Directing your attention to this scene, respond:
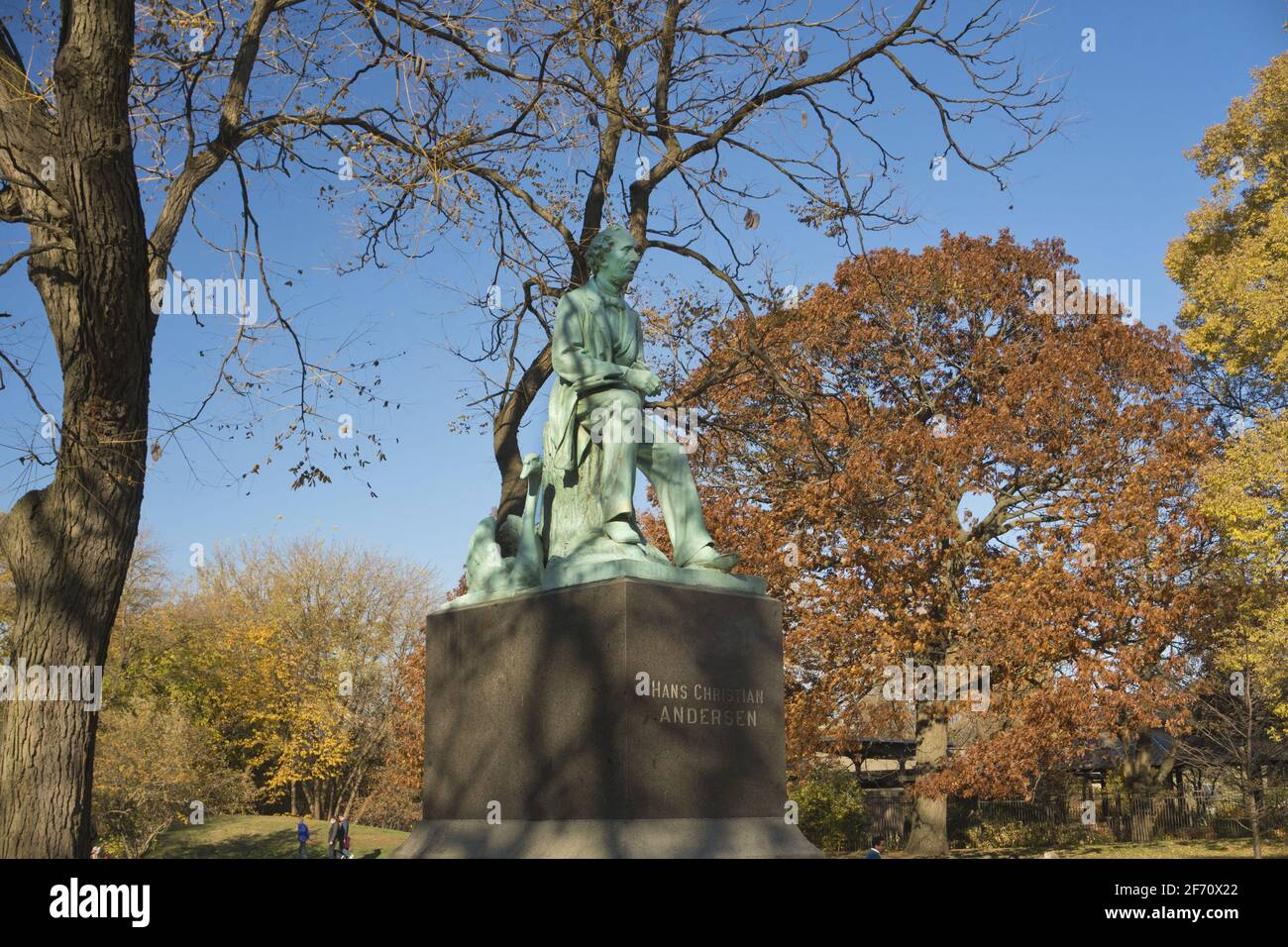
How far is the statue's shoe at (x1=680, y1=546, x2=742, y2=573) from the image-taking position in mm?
7980

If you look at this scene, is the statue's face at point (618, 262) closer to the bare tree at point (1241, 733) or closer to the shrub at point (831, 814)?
the bare tree at point (1241, 733)

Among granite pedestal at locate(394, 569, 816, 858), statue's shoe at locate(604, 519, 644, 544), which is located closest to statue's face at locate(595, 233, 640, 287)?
statue's shoe at locate(604, 519, 644, 544)

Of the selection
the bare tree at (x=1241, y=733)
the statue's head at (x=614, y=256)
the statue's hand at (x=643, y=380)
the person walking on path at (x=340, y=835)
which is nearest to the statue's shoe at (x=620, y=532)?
the statue's hand at (x=643, y=380)

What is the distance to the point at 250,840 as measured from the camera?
118 feet

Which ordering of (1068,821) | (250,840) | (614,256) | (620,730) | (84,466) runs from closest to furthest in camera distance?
(620,730) < (614,256) < (84,466) < (1068,821) < (250,840)

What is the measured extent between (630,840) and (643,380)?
3.08 m

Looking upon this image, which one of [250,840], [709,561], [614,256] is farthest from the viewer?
[250,840]

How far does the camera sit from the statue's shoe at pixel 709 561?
26.2 ft

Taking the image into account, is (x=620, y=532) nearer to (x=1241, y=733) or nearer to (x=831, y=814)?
(x=1241, y=733)

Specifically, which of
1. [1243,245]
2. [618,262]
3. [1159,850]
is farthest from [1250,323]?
[618,262]

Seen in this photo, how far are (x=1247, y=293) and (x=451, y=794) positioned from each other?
21.3 meters

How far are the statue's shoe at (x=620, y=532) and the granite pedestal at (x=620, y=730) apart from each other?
23.9 inches

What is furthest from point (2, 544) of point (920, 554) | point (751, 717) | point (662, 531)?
point (920, 554)
